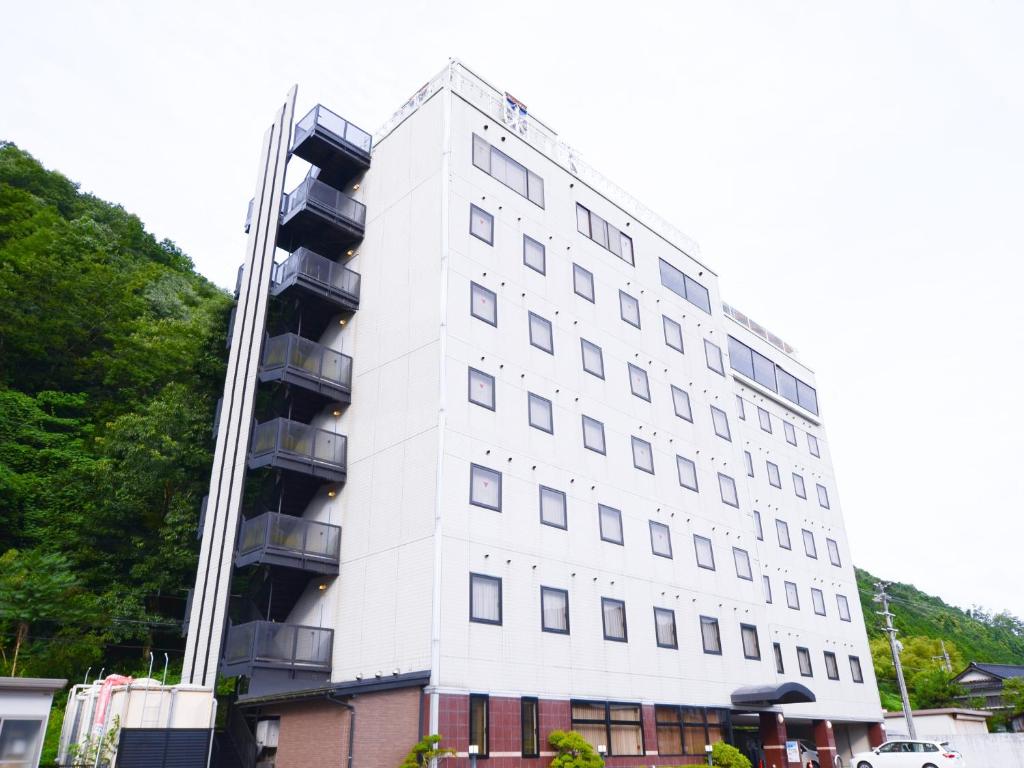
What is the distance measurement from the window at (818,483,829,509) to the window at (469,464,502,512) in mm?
26470

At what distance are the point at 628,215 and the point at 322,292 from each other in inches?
567

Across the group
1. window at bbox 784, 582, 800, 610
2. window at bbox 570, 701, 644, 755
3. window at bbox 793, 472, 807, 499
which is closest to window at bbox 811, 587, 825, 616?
window at bbox 784, 582, 800, 610

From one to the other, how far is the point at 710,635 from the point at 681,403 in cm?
923

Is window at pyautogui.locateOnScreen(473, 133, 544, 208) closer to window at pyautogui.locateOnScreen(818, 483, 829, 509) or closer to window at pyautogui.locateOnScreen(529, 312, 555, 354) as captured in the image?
window at pyautogui.locateOnScreen(529, 312, 555, 354)

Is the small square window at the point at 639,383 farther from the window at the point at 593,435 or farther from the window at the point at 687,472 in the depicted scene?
the window at the point at 593,435

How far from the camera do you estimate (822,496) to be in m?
43.1

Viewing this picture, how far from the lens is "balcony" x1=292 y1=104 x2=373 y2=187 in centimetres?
2838

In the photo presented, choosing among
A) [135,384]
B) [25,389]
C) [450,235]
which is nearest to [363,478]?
[450,235]

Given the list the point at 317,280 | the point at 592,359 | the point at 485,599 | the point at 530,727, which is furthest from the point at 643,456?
the point at 317,280

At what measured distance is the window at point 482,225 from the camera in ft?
85.8

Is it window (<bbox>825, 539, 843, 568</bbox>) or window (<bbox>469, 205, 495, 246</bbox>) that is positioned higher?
window (<bbox>469, 205, 495, 246</bbox>)

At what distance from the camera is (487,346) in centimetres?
2448

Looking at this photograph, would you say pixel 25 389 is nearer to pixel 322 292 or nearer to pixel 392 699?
pixel 322 292

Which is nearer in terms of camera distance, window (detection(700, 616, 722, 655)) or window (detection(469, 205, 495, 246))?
window (detection(469, 205, 495, 246))
